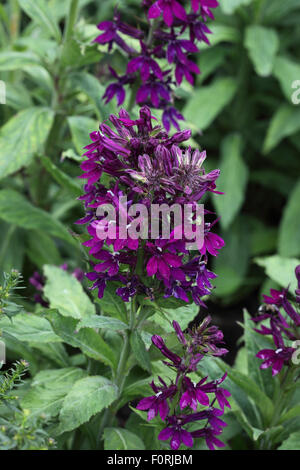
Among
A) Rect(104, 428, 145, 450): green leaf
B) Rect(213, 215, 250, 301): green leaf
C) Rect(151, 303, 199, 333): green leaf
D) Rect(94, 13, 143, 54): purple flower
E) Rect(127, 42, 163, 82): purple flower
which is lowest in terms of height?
Rect(213, 215, 250, 301): green leaf

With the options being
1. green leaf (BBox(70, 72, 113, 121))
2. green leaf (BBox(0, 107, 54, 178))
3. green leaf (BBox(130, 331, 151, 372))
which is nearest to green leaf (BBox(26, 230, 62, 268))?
green leaf (BBox(0, 107, 54, 178))

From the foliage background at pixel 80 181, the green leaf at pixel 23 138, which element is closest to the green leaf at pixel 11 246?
the foliage background at pixel 80 181

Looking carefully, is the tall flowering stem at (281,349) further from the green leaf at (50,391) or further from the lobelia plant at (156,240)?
the green leaf at (50,391)

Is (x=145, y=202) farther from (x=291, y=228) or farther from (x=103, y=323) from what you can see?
(x=291, y=228)

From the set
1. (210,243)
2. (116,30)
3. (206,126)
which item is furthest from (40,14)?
(210,243)

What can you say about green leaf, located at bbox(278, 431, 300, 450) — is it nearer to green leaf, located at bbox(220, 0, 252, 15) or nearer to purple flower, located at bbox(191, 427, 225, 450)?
purple flower, located at bbox(191, 427, 225, 450)

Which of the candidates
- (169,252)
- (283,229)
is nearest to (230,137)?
(283,229)
